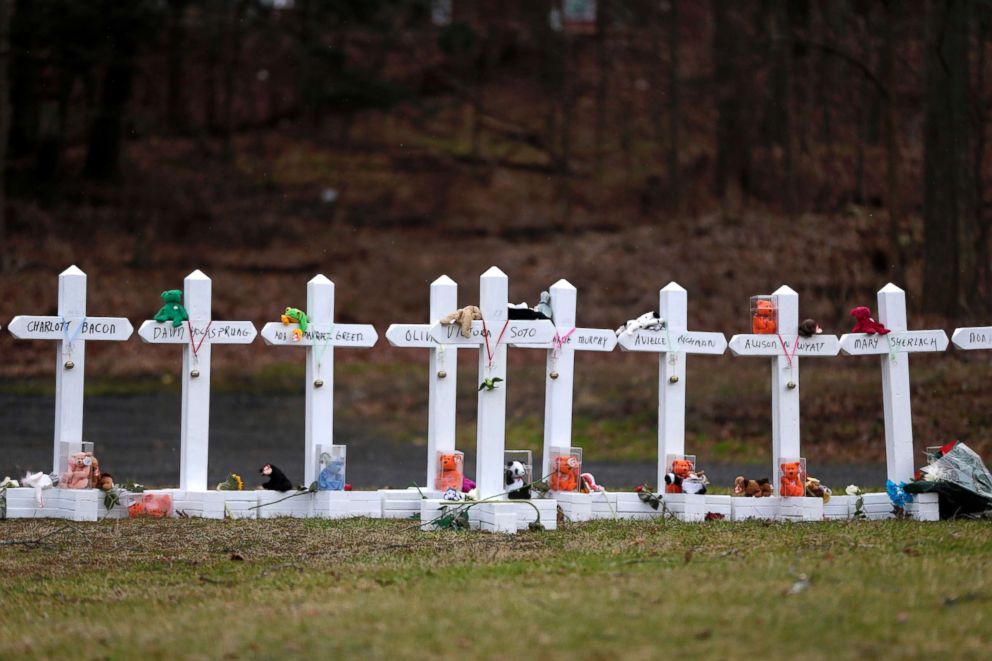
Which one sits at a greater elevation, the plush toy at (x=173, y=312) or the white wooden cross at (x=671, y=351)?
the plush toy at (x=173, y=312)

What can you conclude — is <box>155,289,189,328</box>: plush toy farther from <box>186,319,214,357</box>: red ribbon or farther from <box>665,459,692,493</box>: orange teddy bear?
<box>665,459,692,493</box>: orange teddy bear

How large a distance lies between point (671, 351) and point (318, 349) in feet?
9.18

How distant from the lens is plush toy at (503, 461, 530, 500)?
8.74 m

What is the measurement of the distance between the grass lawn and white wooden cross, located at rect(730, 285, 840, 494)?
0.76 m

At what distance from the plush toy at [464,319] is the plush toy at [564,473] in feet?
4.15

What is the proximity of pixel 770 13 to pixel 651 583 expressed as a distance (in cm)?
2237

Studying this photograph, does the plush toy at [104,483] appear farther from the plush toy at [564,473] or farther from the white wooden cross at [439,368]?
the plush toy at [564,473]

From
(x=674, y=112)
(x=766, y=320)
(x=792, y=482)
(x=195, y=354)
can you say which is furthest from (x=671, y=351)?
(x=674, y=112)

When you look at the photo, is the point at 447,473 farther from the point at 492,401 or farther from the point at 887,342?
the point at 887,342

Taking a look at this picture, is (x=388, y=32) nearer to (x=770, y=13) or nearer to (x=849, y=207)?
(x=770, y=13)

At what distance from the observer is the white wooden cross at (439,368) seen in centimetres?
901

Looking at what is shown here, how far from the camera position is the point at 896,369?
9406 mm

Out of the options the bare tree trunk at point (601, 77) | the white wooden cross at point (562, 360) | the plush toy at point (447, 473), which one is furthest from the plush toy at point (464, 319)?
the bare tree trunk at point (601, 77)

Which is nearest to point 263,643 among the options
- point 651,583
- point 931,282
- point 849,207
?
point 651,583
